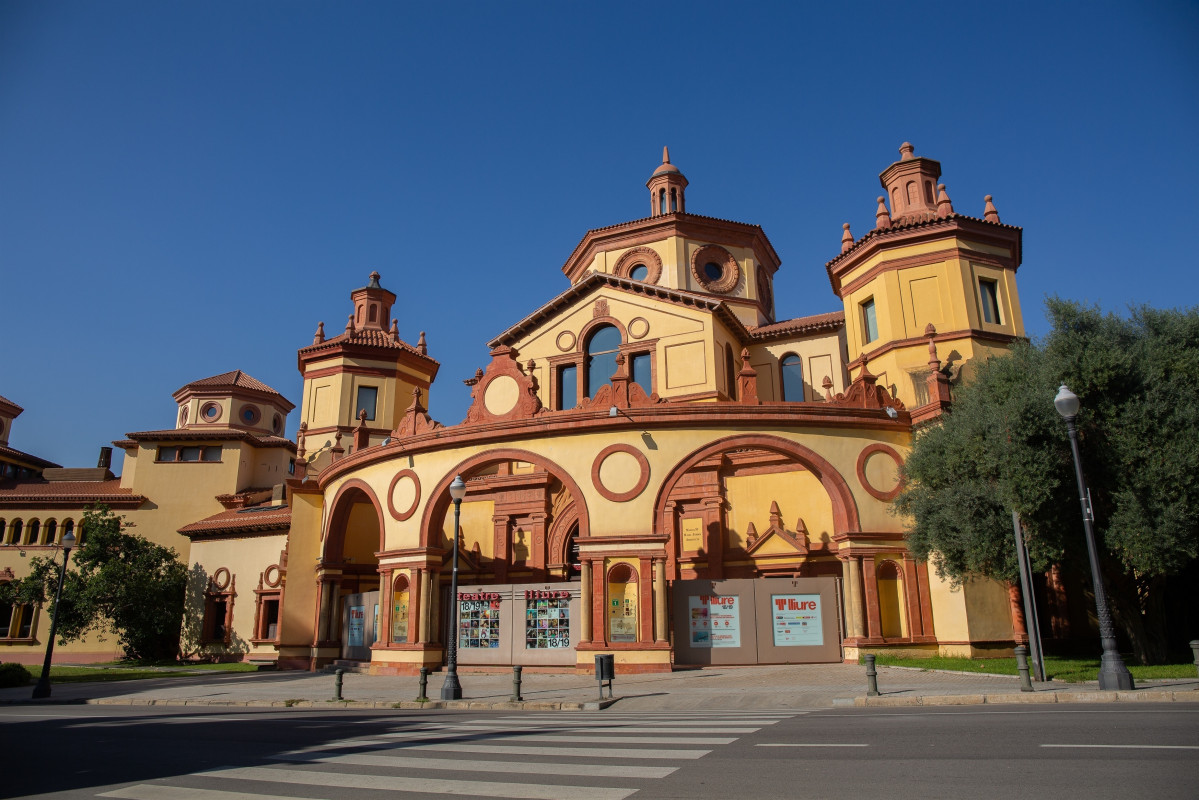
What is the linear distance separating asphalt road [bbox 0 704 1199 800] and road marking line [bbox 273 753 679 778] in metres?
0.04

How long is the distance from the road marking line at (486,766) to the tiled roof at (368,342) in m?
34.5

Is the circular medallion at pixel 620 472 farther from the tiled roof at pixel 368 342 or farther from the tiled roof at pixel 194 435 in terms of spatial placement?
the tiled roof at pixel 194 435

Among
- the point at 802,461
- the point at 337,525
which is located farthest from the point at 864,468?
the point at 337,525

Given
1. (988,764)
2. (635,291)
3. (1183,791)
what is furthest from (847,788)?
(635,291)

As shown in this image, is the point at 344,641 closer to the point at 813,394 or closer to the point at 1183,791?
the point at 813,394

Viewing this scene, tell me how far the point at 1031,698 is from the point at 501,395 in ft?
54.8

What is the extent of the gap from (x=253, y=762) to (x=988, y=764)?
7.81 m

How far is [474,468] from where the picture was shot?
24844 mm

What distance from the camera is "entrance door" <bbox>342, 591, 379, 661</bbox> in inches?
1035

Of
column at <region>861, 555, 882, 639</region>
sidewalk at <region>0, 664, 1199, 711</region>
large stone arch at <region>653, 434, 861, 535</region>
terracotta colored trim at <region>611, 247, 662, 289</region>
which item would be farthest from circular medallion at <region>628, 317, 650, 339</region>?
sidewalk at <region>0, 664, 1199, 711</region>

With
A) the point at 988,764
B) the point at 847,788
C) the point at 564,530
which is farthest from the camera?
the point at 564,530

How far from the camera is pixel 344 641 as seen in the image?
93.1 ft

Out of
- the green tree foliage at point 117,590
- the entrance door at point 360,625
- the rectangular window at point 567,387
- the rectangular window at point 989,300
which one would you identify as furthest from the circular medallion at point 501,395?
the green tree foliage at point 117,590

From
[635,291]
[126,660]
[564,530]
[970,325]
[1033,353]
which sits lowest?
[126,660]
